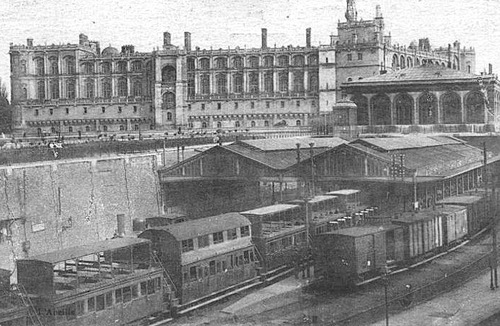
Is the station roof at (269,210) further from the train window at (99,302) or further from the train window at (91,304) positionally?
the train window at (91,304)

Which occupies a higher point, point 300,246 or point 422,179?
point 422,179

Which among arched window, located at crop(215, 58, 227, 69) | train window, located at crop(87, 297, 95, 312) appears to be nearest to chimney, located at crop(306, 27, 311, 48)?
arched window, located at crop(215, 58, 227, 69)

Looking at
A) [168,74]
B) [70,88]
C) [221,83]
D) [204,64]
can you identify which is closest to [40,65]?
[70,88]

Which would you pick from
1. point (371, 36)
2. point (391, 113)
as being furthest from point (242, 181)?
point (371, 36)

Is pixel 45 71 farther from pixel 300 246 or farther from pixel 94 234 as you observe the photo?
pixel 300 246

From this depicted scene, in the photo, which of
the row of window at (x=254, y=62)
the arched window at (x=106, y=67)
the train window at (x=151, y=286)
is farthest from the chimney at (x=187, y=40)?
the train window at (x=151, y=286)

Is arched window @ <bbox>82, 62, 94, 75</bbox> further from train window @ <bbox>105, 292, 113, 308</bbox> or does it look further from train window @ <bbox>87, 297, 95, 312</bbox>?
train window @ <bbox>87, 297, 95, 312</bbox>
